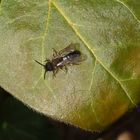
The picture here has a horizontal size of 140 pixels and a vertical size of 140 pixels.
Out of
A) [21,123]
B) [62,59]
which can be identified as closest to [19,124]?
[21,123]

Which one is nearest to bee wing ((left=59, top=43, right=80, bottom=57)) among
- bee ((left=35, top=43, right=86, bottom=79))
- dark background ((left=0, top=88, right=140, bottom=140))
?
bee ((left=35, top=43, right=86, bottom=79))

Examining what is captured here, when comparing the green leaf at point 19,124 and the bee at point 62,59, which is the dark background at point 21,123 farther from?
the bee at point 62,59

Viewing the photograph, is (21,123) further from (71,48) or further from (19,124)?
(71,48)

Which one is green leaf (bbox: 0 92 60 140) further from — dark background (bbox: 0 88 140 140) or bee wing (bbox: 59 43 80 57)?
bee wing (bbox: 59 43 80 57)

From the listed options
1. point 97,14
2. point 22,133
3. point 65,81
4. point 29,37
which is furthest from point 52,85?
point 22,133

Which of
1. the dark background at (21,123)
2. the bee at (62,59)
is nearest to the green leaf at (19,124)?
the dark background at (21,123)

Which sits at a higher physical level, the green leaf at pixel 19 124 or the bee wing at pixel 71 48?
the bee wing at pixel 71 48

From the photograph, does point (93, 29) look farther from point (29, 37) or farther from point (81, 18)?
point (29, 37)
